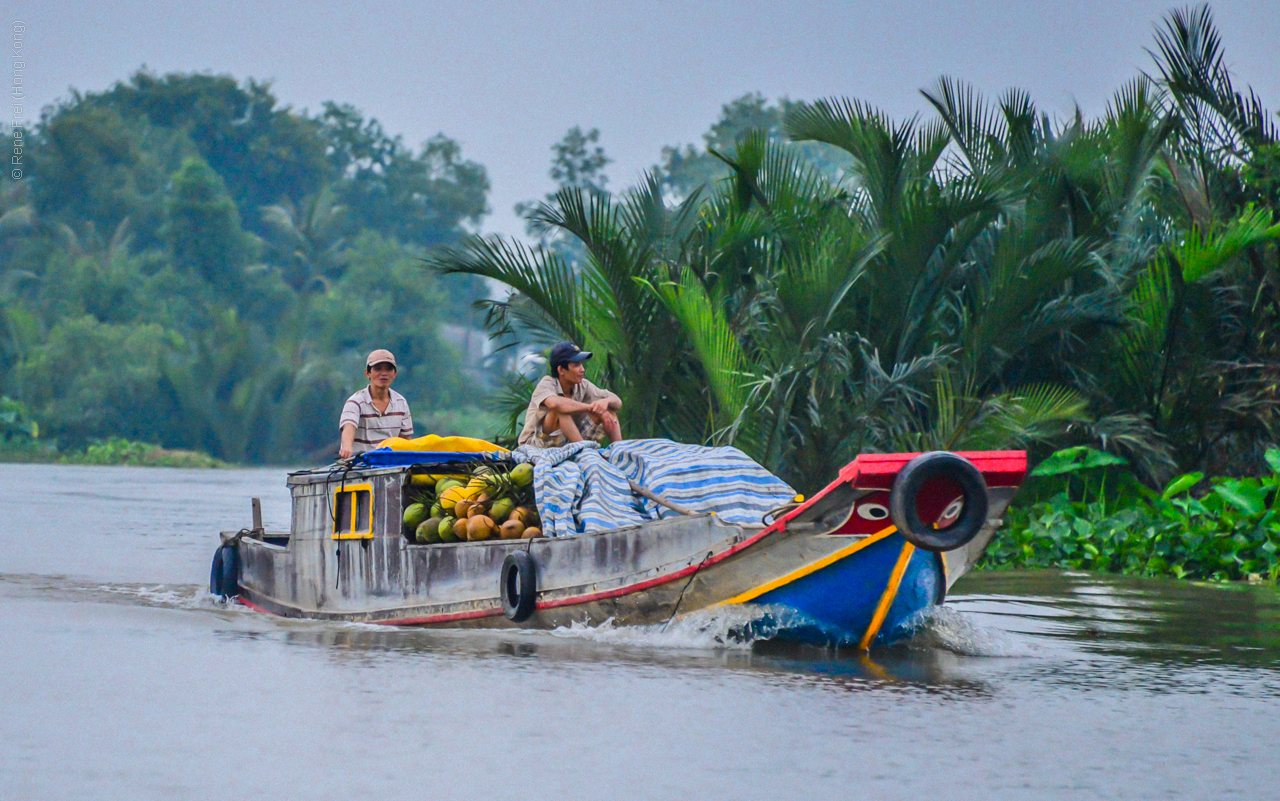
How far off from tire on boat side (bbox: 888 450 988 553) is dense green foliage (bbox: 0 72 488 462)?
41.2 m

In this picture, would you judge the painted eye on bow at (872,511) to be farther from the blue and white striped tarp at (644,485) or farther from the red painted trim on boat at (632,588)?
the blue and white striped tarp at (644,485)

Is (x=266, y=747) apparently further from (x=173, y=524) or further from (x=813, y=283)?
(x=173, y=524)

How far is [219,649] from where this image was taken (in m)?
8.48

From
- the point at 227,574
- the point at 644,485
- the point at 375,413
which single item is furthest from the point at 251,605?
the point at 644,485

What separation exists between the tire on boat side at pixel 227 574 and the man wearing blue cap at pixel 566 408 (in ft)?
10.5

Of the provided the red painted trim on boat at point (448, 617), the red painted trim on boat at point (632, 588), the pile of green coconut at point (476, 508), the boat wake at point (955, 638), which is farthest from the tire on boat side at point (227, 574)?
the boat wake at point (955, 638)

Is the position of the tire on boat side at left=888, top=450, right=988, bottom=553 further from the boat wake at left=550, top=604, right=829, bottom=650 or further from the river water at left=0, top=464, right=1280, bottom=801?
the boat wake at left=550, top=604, right=829, bottom=650

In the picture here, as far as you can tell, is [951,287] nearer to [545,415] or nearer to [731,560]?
[545,415]

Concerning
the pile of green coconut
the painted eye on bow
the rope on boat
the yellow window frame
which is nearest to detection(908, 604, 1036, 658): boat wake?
the painted eye on bow

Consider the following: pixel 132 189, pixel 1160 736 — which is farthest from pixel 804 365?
pixel 132 189

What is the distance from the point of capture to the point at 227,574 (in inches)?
461

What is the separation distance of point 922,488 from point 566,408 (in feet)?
8.87

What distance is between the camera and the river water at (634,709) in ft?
17.4

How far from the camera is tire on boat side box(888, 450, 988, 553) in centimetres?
716
